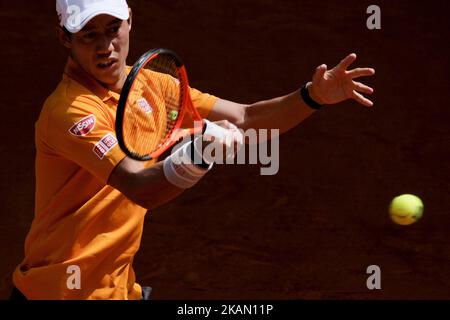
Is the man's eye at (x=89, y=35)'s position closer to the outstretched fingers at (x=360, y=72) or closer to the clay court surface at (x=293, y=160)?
the outstretched fingers at (x=360, y=72)

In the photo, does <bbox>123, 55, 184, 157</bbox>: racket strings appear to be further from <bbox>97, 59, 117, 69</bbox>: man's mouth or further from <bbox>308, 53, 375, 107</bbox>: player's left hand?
Result: <bbox>308, 53, 375, 107</bbox>: player's left hand

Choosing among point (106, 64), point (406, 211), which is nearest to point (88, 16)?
point (106, 64)

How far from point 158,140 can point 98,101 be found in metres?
0.25

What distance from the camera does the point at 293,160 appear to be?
19.0 feet

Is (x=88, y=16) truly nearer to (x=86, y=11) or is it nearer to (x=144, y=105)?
(x=86, y=11)

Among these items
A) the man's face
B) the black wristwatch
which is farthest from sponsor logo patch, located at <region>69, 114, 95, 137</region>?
the black wristwatch

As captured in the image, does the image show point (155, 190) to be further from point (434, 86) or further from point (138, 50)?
point (434, 86)

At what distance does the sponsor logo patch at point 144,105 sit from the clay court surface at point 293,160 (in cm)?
160

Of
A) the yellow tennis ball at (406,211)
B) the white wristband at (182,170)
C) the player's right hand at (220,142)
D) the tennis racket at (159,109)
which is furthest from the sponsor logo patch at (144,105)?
the yellow tennis ball at (406,211)

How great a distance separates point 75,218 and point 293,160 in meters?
1.98

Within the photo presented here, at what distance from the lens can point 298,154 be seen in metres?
5.79

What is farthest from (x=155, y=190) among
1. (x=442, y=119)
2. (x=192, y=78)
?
(x=442, y=119)

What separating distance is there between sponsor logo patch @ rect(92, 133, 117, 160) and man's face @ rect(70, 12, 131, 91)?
10.9 inches

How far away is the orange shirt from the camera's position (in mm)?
3936
